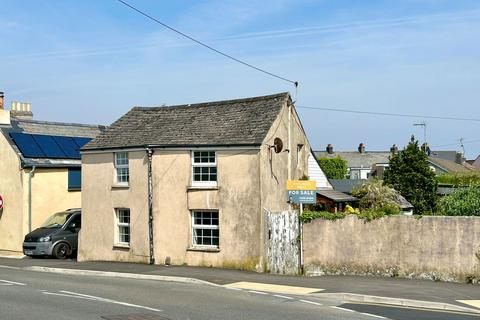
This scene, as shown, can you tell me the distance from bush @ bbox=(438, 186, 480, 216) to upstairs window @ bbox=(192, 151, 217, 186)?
27.7 feet

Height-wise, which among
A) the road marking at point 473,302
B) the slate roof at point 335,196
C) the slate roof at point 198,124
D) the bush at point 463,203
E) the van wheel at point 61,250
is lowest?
the road marking at point 473,302

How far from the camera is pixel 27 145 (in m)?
30.0

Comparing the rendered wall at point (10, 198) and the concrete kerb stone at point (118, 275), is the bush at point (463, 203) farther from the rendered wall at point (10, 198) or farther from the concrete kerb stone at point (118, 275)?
the rendered wall at point (10, 198)

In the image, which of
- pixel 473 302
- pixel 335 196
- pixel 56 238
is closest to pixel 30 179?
pixel 56 238

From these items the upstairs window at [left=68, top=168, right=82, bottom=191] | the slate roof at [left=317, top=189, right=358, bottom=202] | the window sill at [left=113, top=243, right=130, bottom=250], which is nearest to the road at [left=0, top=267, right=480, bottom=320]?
the window sill at [left=113, top=243, right=130, bottom=250]

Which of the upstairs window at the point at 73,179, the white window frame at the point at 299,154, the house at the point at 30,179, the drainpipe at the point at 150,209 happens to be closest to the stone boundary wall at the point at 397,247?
the white window frame at the point at 299,154

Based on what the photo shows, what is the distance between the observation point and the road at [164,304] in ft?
37.1

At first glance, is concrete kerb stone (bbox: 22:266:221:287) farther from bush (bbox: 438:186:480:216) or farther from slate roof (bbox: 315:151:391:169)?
slate roof (bbox: 315:151:391:169)

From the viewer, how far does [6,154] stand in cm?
3008

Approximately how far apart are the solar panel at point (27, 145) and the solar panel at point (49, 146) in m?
0.26

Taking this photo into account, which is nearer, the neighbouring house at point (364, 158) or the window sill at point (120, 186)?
the window sill at point (120, 186)

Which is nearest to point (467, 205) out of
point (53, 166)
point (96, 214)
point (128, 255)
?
point (128, 255)

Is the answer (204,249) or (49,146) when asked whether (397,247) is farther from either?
(49,146)

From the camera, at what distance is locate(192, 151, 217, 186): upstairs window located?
69.8 ft
